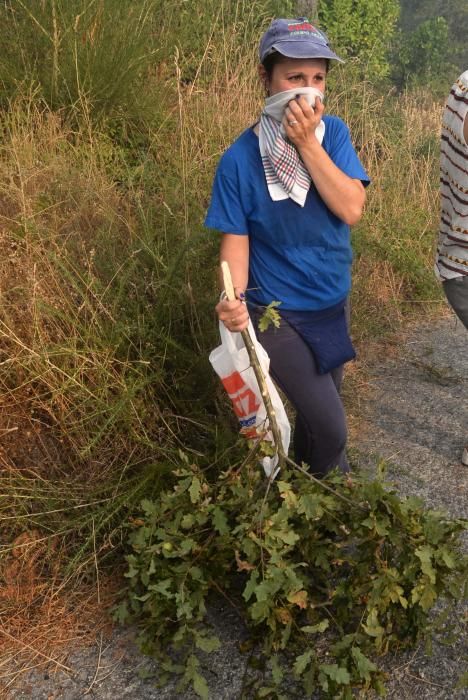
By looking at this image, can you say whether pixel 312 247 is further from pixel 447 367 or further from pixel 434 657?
pixel 447 367

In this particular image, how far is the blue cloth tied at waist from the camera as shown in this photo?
2160mm

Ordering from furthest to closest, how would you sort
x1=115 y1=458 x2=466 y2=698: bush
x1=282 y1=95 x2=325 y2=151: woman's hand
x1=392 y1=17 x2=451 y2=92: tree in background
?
x1=392 y1=17 x2=451 y2=92: tree in background → x1=282 y1=95 x2=325 y2=151: woman's hand → x1=115 y1=458 x2=466 y2=698: bush

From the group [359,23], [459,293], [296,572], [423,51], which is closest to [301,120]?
[459,293]

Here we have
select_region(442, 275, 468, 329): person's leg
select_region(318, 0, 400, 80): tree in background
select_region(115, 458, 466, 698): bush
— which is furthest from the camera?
select_region(318, 0, 400, 80): tree in background

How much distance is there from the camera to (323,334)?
7.18 feet

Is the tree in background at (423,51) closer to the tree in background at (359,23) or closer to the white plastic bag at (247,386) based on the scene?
the tree in background at (359,23)

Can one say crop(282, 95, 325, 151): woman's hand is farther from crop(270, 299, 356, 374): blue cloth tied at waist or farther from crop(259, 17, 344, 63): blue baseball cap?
crop(270, 299, 356, 374): blue cloth tied at waist

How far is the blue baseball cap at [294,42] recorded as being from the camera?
1.93 m

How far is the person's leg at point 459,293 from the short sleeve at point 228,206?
3.27 feet

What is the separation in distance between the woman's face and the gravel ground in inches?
64.7

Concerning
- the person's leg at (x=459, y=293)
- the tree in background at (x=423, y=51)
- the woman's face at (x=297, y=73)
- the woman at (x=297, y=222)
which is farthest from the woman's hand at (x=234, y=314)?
Answer: the tree in background at (x=423, y=51)

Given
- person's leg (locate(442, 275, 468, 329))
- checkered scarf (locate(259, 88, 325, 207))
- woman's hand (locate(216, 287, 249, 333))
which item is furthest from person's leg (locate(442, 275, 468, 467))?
woman's hand (locate(216, 287, 249, 333))

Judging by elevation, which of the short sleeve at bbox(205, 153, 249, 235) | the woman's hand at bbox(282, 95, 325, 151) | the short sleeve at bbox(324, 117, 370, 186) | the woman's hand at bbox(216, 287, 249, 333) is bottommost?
the woman's hand at bbox(216, 287, 249, 333)

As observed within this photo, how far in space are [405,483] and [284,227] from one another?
1361 millimetres
